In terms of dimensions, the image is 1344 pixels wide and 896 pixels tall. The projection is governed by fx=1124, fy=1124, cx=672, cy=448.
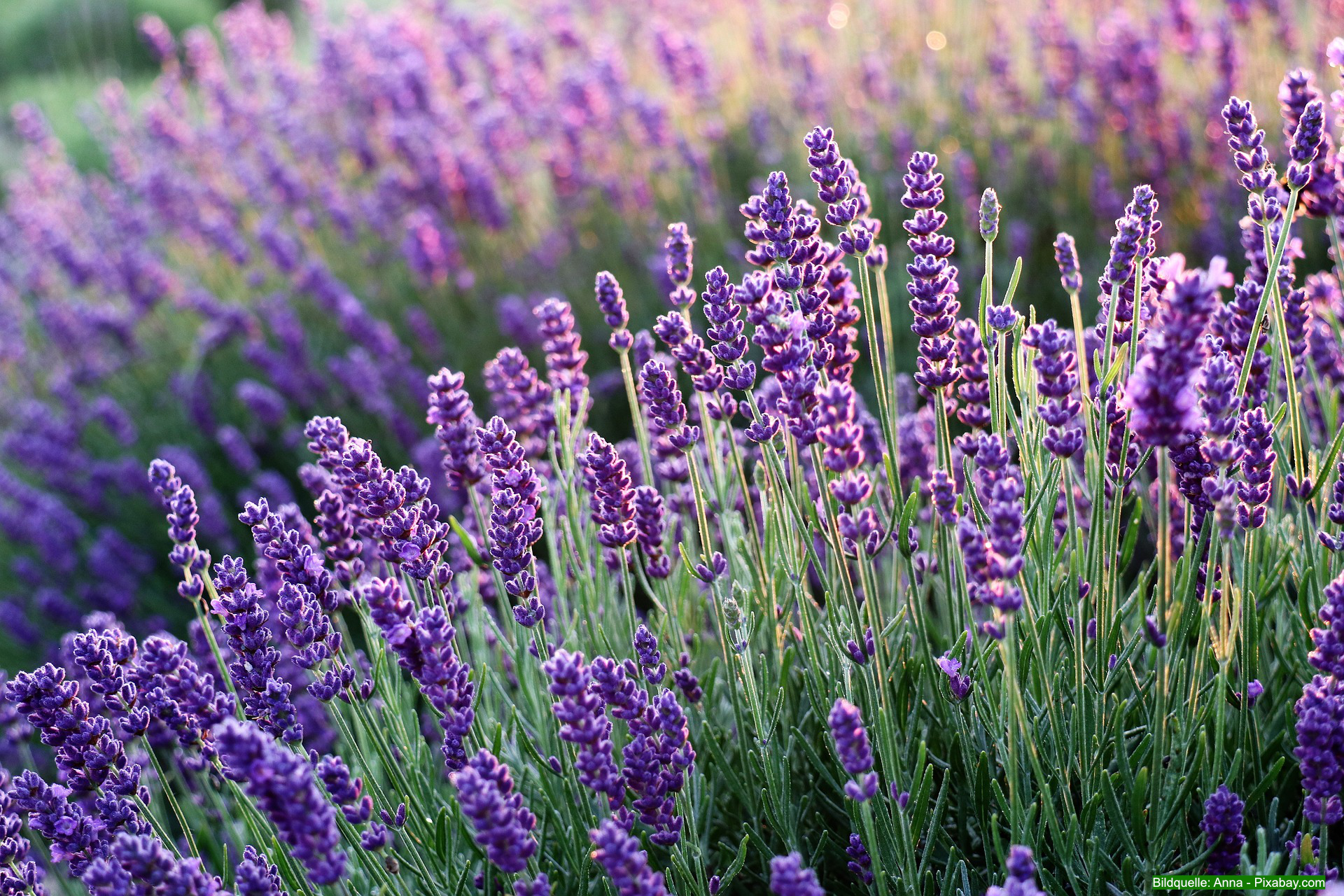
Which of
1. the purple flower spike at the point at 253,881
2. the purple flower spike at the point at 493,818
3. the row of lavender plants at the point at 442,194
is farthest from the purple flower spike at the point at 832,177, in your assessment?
the row of lavender plants at the point at 442,194

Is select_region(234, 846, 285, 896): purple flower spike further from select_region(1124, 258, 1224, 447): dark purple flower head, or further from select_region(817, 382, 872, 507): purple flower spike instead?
select_region(1124, 258, 1224, 447): dark purple flower head

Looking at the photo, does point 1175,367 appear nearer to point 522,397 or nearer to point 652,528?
point 652,528

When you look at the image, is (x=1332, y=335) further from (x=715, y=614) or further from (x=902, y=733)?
(x=715, y=614)

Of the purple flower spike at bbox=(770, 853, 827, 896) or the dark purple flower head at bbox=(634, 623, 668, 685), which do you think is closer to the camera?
the purple flower spike at bbox=(770, 853, 827, 896)

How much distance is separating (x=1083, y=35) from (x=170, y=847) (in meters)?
6.10

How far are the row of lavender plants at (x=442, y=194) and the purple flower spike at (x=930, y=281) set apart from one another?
248 centimetres

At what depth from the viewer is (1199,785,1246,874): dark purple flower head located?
1534 mm

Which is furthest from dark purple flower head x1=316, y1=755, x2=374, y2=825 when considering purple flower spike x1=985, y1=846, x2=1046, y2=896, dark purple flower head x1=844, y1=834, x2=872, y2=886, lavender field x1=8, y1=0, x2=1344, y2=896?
purple flower spike x1=985, y1=846, x2=1046, y2=896

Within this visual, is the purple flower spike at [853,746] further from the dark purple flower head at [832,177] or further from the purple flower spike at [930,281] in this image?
the dark purple flower head at [832,177]

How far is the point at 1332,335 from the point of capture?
2.34m

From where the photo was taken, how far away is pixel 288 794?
1229mm

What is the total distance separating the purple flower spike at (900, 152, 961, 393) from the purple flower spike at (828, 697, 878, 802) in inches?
23.6

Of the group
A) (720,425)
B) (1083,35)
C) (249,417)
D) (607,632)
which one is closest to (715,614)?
(607,632)

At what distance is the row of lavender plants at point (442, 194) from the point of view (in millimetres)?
4605
